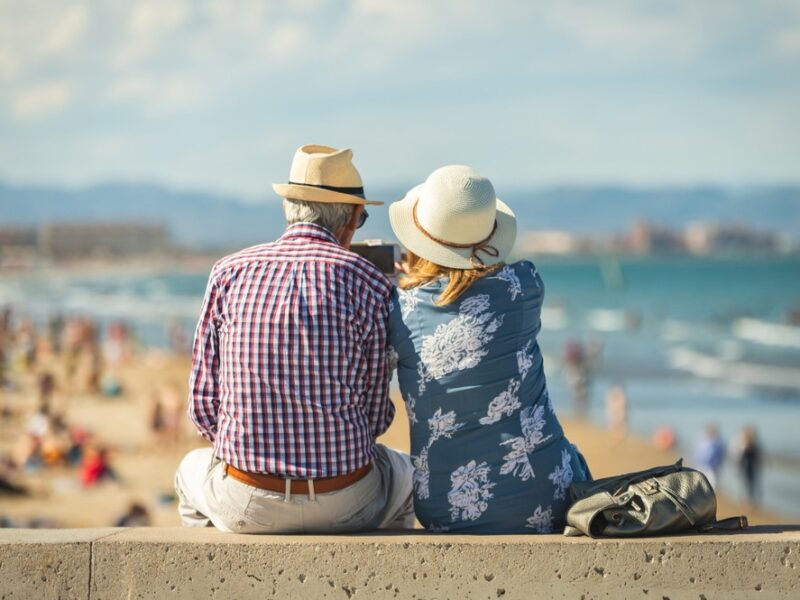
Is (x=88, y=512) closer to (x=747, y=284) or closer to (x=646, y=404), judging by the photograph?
(x=646, y=404)

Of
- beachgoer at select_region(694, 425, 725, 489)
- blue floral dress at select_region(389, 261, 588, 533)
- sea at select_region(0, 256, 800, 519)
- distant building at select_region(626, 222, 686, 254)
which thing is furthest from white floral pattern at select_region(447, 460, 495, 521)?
distant building at select_region(626, 222, 686, 254)

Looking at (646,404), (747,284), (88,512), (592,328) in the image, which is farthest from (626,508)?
(747,284)

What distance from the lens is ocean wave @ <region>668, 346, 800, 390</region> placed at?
1099 inches

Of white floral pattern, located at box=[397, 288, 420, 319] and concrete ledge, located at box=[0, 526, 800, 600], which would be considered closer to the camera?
concrete ledge, located at box=[0, 526, 800, 600]

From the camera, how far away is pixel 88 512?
1195 centimetres

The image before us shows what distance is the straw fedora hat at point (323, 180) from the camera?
119 inches

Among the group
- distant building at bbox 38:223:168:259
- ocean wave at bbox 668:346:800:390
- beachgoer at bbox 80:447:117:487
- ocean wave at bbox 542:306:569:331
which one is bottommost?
ocean wave at bbox 542:306:569:331

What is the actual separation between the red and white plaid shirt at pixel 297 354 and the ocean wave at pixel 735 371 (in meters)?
25.7

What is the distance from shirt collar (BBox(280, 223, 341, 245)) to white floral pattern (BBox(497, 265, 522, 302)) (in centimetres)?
47

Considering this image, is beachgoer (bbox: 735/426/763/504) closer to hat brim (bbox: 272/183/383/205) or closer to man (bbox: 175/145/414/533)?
man (bbox: 175/145/414/533)

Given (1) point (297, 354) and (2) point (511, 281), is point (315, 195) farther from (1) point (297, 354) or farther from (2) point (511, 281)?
(2) point (511, 281)

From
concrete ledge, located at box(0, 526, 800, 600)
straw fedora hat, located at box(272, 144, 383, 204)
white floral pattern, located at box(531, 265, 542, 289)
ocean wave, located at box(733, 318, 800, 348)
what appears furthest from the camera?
ocean wave, located at box(733, 318, 800, 348)

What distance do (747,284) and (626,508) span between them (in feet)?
275

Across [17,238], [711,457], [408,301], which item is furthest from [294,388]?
[17,238]
